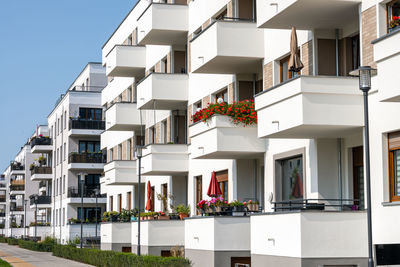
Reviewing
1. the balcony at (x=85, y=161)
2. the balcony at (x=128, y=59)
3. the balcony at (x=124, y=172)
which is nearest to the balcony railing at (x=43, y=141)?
the balcony at (x=85, y=161)

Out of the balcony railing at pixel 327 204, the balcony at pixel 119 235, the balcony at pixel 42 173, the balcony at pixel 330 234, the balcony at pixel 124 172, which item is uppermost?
the balcony at pixel 42 173

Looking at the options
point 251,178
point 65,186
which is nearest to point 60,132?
point 65,186

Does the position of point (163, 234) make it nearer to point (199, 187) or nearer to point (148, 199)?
point (199, 187)

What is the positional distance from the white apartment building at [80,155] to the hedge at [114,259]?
1829 centimetres

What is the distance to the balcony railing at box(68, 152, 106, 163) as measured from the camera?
205 feet

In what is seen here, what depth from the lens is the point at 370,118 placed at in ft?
53.9

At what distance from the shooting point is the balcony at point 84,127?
206ft

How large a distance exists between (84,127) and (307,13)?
47.2m

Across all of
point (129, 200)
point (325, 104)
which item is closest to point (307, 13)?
point (325, 104)

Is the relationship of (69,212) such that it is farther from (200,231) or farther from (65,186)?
(200,231)

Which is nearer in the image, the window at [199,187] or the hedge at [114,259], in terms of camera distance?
the hedge at [114,259]

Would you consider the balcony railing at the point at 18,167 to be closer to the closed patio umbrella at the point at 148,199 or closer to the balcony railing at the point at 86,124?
the balcony railing at the point at 86,124

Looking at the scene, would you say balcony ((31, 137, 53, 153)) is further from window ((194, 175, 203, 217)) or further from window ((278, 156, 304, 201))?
window ((278, 156, 304, 201))

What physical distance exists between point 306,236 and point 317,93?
326cm
